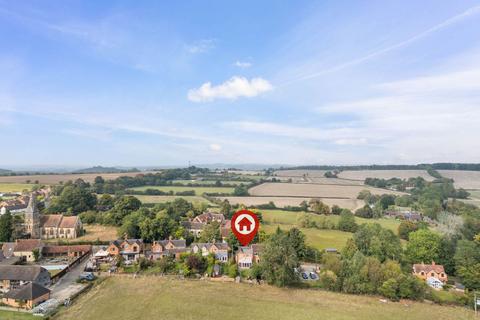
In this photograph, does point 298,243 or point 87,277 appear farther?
point 298,243

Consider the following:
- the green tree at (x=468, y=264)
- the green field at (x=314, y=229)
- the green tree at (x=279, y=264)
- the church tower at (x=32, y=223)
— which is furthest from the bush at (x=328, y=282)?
the church tower at (x=32, y=223)

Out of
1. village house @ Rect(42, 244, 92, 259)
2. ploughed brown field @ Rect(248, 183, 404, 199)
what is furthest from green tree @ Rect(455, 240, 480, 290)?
ploughed brown field @ Rect(248, 183, 404, 199)

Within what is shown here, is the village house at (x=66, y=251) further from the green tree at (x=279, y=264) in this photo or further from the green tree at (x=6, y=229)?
the green tree at (x=279, y=264)

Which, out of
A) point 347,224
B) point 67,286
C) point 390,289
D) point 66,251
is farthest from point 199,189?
point 390,289

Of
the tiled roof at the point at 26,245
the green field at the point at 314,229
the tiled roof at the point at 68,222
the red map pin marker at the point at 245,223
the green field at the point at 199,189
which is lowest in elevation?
the green field at the point at 314,229

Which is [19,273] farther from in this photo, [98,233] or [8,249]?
[98,233]

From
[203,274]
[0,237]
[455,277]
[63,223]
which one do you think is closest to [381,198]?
Result: [455,277]
